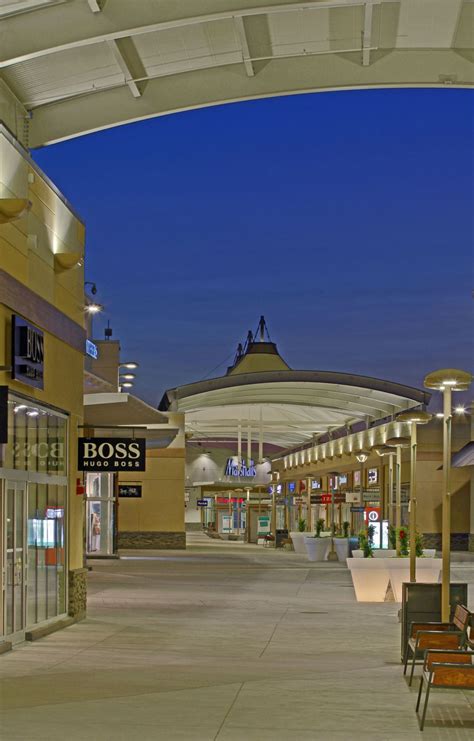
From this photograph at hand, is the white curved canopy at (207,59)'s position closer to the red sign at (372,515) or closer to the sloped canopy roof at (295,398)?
the red sign at (372,515)

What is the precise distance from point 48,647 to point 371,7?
31.3ft

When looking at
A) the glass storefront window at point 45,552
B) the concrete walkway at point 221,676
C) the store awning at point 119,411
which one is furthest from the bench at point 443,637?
the store awning at point 119,411

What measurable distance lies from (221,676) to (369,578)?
1088 cm

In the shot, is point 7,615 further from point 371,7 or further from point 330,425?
point 330,425

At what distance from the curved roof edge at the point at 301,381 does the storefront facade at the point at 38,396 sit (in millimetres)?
26800

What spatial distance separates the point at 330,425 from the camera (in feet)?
217

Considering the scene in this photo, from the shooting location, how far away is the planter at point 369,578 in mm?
23875

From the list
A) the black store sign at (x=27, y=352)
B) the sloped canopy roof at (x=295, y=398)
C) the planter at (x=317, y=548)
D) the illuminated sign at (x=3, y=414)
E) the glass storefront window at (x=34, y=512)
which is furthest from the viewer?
the sloped canopy roof at (x=295, y=398)

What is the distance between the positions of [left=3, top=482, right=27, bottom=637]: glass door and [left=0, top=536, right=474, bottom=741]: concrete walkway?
0.47m

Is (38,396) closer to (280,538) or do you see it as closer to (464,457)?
(464,457)

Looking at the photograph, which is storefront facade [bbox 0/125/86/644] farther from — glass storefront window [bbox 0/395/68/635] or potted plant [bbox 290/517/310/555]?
potted plant [bbox 290/517/310/555]

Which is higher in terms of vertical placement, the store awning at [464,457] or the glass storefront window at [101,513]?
the store awning at [464,457]

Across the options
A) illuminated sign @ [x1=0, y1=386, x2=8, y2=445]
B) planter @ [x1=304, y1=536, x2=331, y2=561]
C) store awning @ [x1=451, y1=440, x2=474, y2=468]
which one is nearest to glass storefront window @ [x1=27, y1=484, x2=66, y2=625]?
illuminated sign @ [x1=0, y1=386, x2=8, y2=445]

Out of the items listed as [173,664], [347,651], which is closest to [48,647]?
[173,664]
